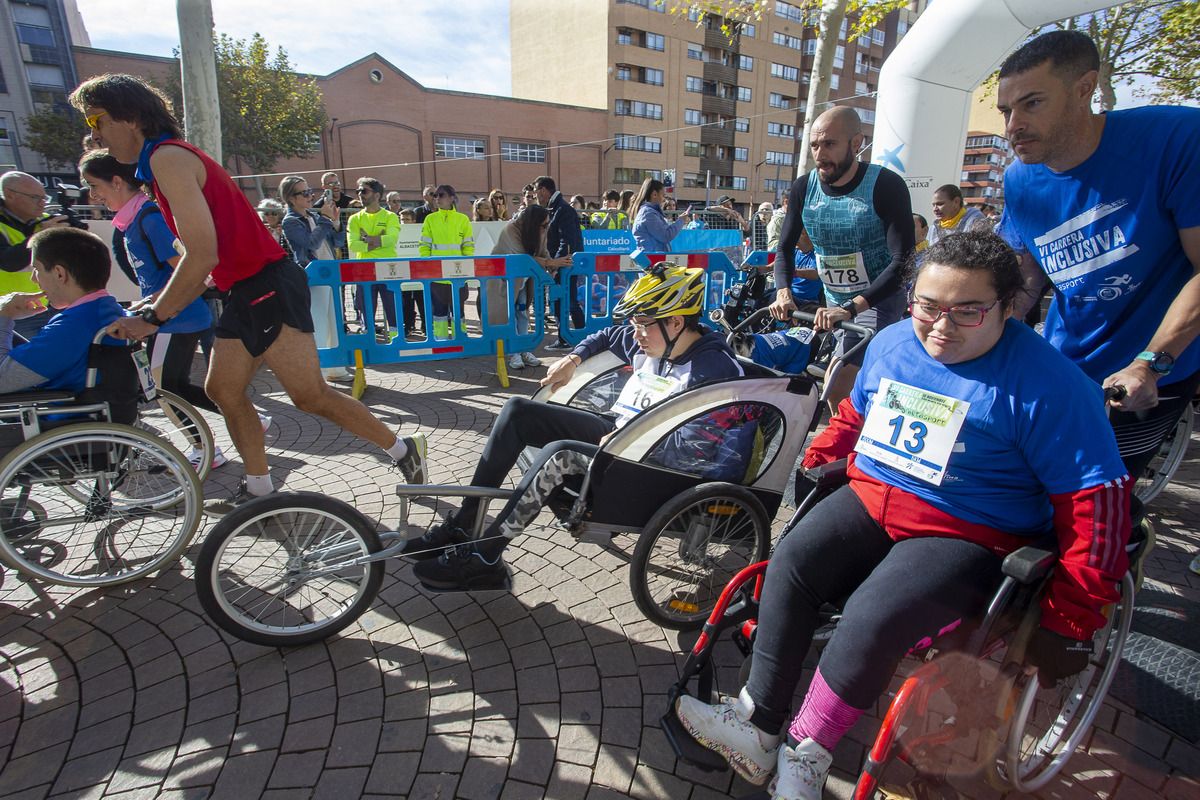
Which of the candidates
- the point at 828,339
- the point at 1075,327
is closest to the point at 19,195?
the point at 828,339

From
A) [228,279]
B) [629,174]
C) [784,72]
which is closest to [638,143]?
[629,174]

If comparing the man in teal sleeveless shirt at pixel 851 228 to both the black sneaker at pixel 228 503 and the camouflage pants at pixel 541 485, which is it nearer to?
the camouflage pants at pixel 541 485

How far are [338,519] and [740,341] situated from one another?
3253mm

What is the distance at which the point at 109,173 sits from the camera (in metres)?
3.47

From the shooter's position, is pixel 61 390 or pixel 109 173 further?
pixel 109 173

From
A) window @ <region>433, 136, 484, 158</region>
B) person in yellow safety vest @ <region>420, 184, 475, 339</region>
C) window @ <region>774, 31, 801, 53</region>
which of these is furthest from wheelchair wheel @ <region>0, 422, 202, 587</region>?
window @ <region>774, 31, 801, 53</region>

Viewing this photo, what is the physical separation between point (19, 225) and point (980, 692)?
20.8ft

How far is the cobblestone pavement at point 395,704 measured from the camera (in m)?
1.91

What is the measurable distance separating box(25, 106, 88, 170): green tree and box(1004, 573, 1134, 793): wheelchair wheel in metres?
36.7

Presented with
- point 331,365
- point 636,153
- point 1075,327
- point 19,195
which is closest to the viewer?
point 1075,327

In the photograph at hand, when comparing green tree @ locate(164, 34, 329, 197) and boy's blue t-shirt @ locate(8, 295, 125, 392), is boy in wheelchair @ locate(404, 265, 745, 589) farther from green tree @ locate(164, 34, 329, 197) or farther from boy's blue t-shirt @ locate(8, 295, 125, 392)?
green tree @ locate(164, 34, 329, 197)

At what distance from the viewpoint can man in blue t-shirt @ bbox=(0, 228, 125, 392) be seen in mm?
2783

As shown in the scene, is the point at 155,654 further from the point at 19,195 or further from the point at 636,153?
the point at 636,153

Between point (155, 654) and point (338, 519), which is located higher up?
point (338, 519)
